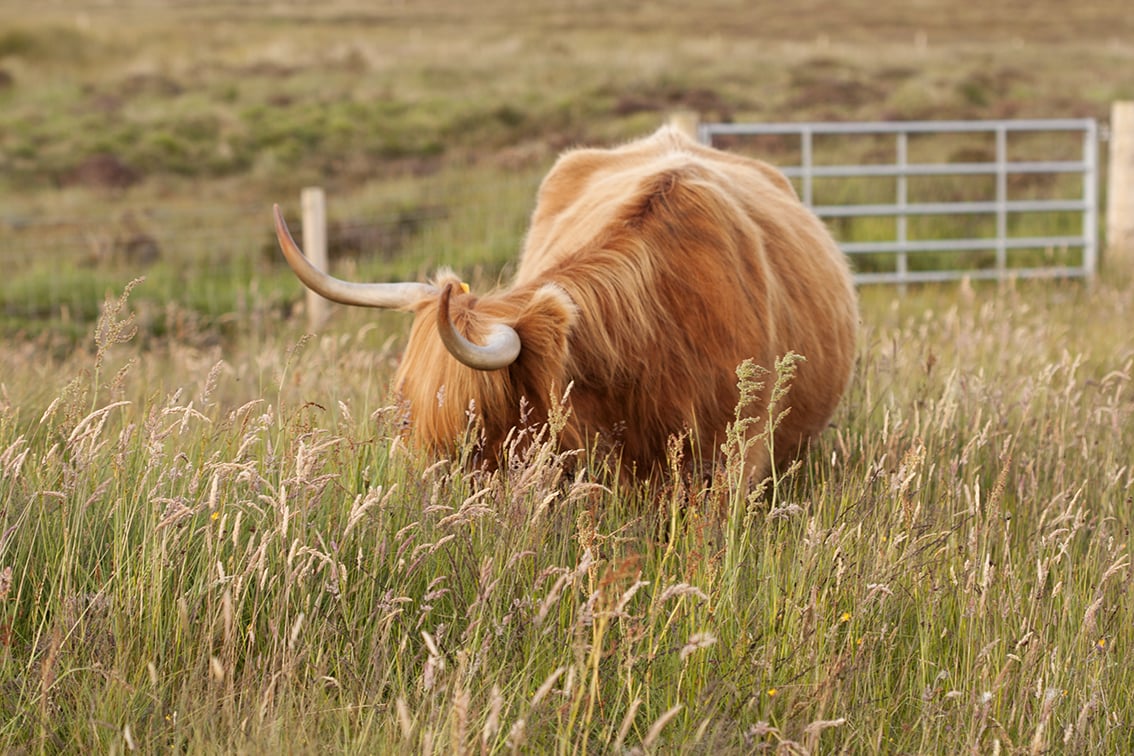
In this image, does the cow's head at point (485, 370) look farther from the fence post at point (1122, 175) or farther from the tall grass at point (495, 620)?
the fence post at point (1122, 175)

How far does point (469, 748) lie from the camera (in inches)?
75.1

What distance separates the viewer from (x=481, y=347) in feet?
9.67

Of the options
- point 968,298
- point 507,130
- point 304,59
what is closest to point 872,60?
point 507,130

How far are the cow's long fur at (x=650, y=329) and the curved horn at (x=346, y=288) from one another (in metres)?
0.07

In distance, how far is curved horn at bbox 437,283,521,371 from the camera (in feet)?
8.96

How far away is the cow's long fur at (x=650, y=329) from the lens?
10.6 feet

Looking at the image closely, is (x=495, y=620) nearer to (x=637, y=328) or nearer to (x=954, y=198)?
(x=637, y=328)

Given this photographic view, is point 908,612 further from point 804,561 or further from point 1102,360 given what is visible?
point 1102,360

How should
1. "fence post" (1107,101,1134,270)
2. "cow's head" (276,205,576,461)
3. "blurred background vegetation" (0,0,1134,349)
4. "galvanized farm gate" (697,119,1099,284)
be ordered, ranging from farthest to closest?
1. "blurred background vegetation" (0,0,1134,349)
2. "fence post" (1107,101,1134,270)
3. "galvanized farm gate" (697,119,1099,284)
4. "cow's head" (276,205,576,461)

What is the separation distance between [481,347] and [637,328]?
0.70m

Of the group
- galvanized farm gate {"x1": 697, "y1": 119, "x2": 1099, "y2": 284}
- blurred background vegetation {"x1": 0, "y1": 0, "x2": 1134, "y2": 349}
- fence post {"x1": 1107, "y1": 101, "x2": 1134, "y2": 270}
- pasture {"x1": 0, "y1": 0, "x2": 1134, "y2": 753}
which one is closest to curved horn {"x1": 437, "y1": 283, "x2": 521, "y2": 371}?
pasture {"x1": 0, "y1": 0, "x2": 1134, "y2": 753}

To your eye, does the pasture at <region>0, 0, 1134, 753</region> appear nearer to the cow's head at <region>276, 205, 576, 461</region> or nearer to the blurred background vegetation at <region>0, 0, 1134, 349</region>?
the cow's head at <region>276, 205, 576, 461</region>

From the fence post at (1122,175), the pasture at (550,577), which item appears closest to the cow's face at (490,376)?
the pasture at (550,577)

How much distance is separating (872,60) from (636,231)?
3400 centimetres
